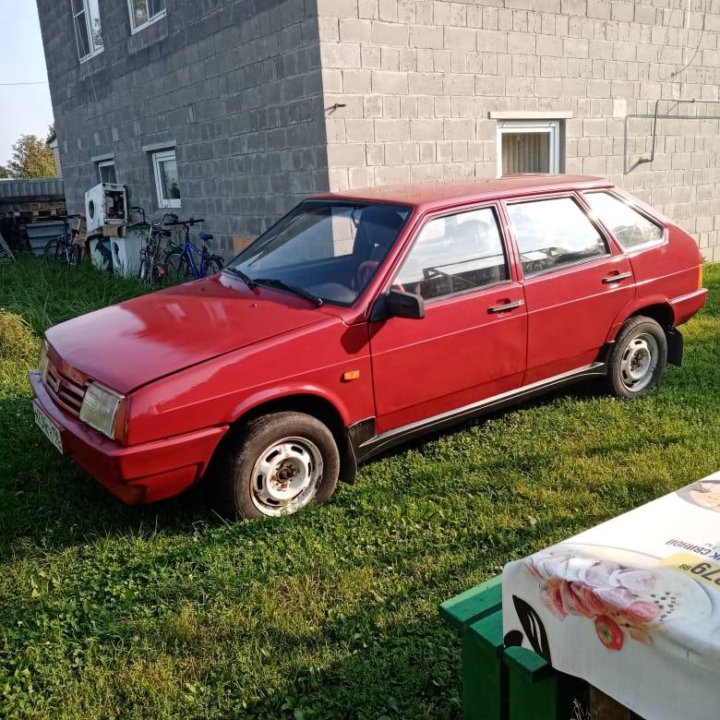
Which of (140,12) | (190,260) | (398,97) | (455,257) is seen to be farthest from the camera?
(140,12)

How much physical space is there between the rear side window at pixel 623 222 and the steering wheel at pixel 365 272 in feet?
5.92

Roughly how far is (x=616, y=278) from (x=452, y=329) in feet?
4.77

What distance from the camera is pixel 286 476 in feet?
12.6

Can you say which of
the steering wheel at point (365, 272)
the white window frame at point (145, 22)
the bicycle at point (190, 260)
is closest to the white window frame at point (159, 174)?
the bicycle at point (190, 260)

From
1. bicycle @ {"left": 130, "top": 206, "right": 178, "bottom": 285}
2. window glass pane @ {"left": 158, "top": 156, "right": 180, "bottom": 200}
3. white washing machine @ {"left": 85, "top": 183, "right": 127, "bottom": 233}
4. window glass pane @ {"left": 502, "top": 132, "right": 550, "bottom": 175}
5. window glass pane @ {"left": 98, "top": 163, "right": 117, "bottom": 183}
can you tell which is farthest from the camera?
window glass pane @ {"left": 98, "top": 163, "right": 117, "bottom": 183}

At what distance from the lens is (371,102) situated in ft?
24.4

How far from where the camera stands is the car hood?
11.5 feet

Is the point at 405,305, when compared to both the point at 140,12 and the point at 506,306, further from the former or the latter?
the point at 140,12

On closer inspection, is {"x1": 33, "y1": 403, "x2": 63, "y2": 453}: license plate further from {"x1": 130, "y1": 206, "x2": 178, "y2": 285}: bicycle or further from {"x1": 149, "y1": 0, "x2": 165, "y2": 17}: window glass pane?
{"x1": 149, "y1": 0, "x2": 165, "y2": 17}: window glass pane

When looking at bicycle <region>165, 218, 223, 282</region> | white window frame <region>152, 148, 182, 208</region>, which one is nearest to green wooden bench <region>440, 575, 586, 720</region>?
bicycle <region>165, 218, 223, 282</region>

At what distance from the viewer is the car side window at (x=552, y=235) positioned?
14.9 ft

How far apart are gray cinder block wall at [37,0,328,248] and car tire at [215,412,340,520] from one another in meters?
4.23

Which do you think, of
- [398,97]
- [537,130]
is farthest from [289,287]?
[537,130]

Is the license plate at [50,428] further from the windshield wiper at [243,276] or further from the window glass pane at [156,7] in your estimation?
the window glass pane at [156,7]
